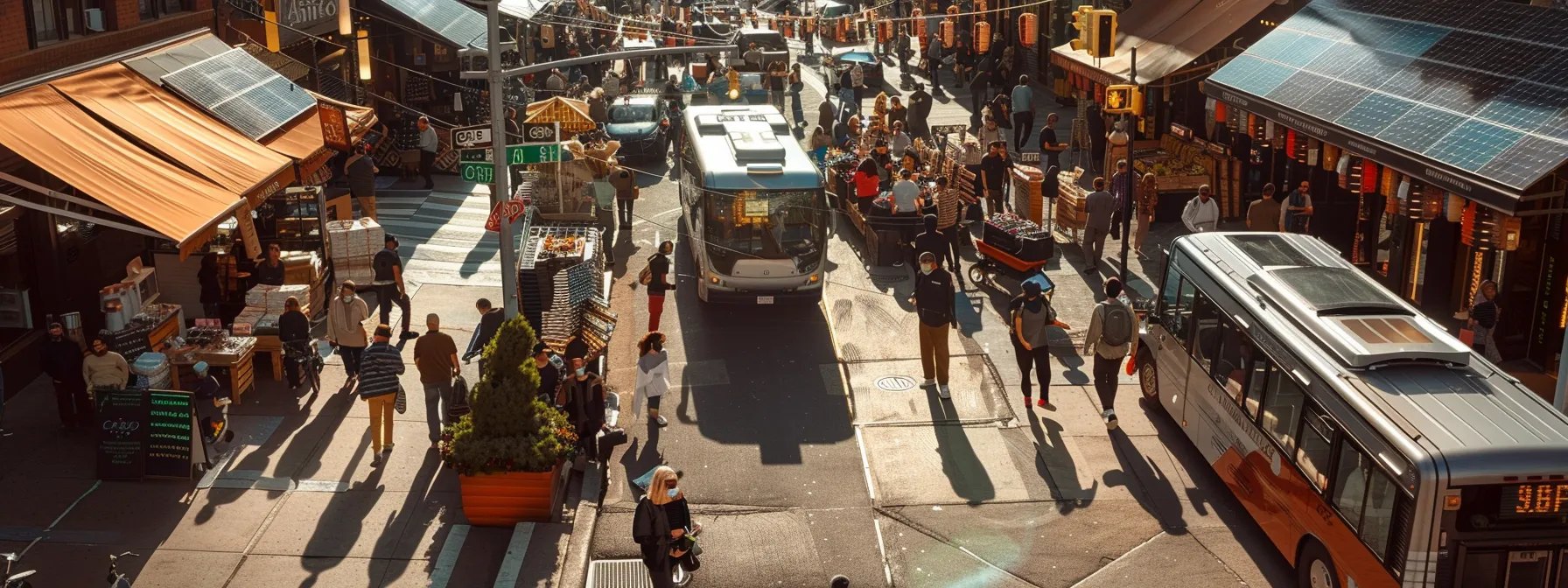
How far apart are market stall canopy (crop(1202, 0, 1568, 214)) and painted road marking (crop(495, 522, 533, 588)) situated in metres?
11.2

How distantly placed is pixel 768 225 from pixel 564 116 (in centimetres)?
816

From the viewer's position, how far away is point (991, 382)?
17938mm

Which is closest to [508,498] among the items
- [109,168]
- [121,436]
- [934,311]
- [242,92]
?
[121,436]

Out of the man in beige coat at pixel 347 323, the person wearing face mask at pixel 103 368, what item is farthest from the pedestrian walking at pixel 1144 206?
the person wearing face mask at pixel 103 368

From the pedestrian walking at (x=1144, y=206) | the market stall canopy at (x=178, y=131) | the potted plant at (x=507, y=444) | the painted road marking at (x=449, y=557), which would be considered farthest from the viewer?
the pedestrian walking at (x=1144, y=206)

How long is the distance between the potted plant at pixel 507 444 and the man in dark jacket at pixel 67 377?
473 centimetres

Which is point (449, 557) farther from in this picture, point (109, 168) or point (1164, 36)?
point (1164, 36)

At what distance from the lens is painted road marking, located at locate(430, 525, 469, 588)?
40.9ft

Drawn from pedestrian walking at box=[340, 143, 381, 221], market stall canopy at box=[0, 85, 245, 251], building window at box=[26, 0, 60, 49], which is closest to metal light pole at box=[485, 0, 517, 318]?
market stall canopy at box=[0, 85, 245, 251]

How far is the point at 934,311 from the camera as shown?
17047 millimetres

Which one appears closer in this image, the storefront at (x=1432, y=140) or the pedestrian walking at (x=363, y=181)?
the storefront at (x=1432, y=140)

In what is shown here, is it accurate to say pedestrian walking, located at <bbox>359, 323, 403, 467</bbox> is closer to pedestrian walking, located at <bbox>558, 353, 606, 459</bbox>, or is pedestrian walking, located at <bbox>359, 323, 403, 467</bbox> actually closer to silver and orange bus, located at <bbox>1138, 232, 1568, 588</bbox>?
pedestrian walking, located at <bbox>558, 353, 606, 459</bbox>

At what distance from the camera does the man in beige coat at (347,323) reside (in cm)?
1667

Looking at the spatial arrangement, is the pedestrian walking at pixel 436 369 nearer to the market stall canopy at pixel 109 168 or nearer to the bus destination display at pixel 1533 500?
the market stall canopy at pixel 109 168
